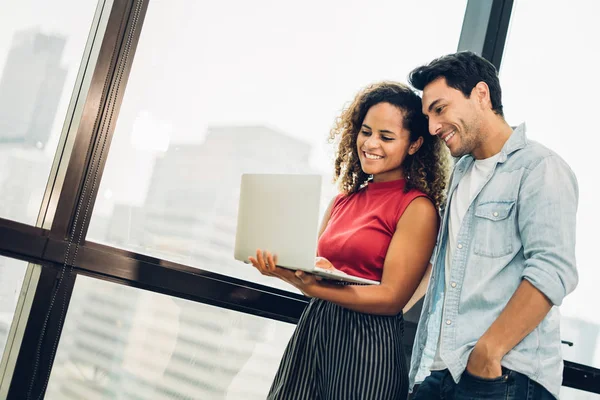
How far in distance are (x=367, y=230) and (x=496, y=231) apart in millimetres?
329

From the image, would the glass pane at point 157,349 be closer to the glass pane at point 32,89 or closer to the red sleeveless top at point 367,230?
the glass pane at point 32,89

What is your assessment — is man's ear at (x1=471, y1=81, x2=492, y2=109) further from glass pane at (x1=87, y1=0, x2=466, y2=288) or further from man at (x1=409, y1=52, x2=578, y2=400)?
glass pane at (x1=87, y1=0, x2=466, y2=288)

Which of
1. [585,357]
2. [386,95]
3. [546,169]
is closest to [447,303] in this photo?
[546,169]

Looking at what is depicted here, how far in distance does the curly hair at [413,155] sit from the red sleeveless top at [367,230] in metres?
0.06

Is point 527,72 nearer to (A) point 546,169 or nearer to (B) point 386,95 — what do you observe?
(B) point 386,95

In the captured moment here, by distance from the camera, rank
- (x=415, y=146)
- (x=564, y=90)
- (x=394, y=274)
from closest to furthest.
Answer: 1. (x=394, y=274)
2. (x=415, y=146)
3. (x=564, y=90)

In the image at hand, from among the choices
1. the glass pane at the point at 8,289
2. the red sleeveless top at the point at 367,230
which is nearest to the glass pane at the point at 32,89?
the glass pane at the point at 8,289

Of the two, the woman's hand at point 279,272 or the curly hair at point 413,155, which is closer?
the woman's hand at point 279,272

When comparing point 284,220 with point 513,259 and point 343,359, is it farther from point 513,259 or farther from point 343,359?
point 513,259

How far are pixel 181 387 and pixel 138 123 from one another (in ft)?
2.79

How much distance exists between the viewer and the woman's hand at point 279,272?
1.41 metres

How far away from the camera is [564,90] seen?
253 cm

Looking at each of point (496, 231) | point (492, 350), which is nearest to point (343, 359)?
point (492, 350)

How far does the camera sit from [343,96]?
→ 2225 mm
